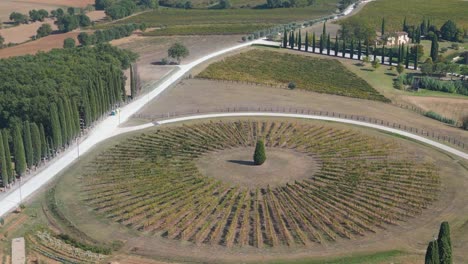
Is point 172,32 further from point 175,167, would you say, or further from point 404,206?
point 404,206

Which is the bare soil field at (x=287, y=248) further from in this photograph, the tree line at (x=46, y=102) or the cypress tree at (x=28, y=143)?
the tree line at (x=46, y=102)

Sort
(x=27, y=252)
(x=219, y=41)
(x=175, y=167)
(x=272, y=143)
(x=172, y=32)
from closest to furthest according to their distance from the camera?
(x=27, y=252), (x=175, y=167), (x=272, y=143), (x=219, y=41), (x=172, y=32)

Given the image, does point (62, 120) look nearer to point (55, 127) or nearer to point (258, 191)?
point (55, 127)

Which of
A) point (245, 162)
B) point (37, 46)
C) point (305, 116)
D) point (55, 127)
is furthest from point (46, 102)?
point (37, 46)

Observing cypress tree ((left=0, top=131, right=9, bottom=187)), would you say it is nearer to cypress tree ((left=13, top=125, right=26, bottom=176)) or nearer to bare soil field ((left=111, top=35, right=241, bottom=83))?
cypress tree ((left=13, top=125, right=26, bottom=176))

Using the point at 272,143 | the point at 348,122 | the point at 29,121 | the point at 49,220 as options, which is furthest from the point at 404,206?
the point at 29,121

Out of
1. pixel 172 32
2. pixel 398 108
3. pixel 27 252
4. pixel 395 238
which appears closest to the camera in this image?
pixel 27 252
